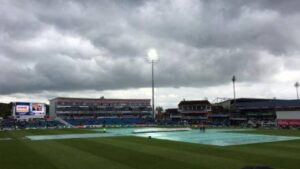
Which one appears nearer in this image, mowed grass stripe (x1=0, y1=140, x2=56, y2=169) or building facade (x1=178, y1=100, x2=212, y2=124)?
mowed grass stripe (x1=0, y1=140, x2=56, y2=169)

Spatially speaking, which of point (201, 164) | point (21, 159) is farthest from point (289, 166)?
point (21, 159)

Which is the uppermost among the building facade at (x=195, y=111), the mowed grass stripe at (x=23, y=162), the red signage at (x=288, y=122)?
the building facade at (x=195, y=111)

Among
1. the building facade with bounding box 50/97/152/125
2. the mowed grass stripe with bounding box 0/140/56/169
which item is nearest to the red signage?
the building facade with bounding box 50/97/152/125

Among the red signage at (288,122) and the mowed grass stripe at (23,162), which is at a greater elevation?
the red signage at (288,122)

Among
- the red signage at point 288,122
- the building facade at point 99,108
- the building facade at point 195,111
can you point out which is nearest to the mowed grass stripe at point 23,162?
the red signage at point 288,122

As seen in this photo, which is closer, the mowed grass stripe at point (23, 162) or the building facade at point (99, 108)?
the mowed grass stripe at point (23, 162)

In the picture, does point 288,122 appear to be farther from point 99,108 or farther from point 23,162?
point 99,108

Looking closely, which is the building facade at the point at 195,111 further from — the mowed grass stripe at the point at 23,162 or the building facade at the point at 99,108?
the mowed grass stripe at the point at 23,162

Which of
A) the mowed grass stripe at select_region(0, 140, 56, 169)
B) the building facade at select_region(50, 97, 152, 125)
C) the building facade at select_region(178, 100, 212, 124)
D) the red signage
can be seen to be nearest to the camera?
the mowed grass stripe at select_region(0, 140, 56, 169)

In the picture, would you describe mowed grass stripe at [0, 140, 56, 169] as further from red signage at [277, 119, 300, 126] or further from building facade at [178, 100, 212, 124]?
building facade at [178, 100, 212, 124]

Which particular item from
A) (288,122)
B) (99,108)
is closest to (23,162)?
(288,122)

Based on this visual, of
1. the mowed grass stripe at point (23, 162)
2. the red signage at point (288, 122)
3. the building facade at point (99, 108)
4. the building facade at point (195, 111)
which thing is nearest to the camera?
the mowed grass stripe at point (23, 162)

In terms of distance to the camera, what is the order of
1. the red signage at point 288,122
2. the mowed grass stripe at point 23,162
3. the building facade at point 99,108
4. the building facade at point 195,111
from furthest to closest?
1. the building facade at point 99,108
2. the building facade at point 195,111
3. the red signage at point 288,122
4. the mowed grass stripe at point 23,162

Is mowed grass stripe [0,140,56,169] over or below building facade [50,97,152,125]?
below
